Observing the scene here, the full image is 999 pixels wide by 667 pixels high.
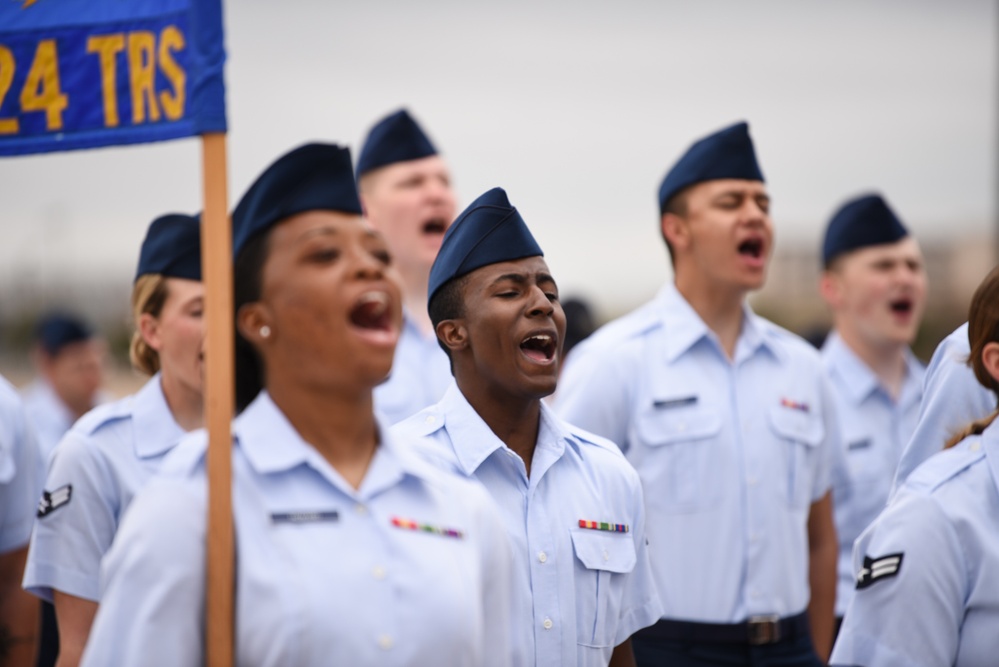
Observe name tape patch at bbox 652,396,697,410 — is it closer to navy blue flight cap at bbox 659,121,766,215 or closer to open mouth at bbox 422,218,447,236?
navy blue flight cap at bbox 659,121,766,215

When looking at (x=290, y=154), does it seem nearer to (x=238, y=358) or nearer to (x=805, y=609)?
(x=238, y=358)

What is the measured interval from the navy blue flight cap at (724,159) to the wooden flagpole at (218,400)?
346cm

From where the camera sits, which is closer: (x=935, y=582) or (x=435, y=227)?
(x=935, y=582)

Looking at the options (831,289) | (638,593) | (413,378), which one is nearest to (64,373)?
(413,378)

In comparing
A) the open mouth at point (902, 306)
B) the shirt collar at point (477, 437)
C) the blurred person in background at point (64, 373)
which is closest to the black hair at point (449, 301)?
the shirt collar at point (477, 437)

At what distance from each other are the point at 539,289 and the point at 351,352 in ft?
4.67

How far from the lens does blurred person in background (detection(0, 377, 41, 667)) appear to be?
529 cm

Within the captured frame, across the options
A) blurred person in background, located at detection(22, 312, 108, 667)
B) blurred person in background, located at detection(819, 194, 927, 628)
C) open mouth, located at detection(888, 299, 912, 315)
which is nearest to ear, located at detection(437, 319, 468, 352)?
blurred person in background, located at detection(819, 194, 927, 628)

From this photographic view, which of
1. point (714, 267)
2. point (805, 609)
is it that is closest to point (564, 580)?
point (805, 609)

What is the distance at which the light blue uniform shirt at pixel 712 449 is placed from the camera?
17.9 ft

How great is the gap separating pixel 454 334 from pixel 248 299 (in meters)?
1.39

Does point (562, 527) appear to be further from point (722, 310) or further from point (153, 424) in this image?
point (722, 310)

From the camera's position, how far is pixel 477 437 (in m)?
4.15

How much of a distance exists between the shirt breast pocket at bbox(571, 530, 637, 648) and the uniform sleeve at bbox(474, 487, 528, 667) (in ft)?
2.51
